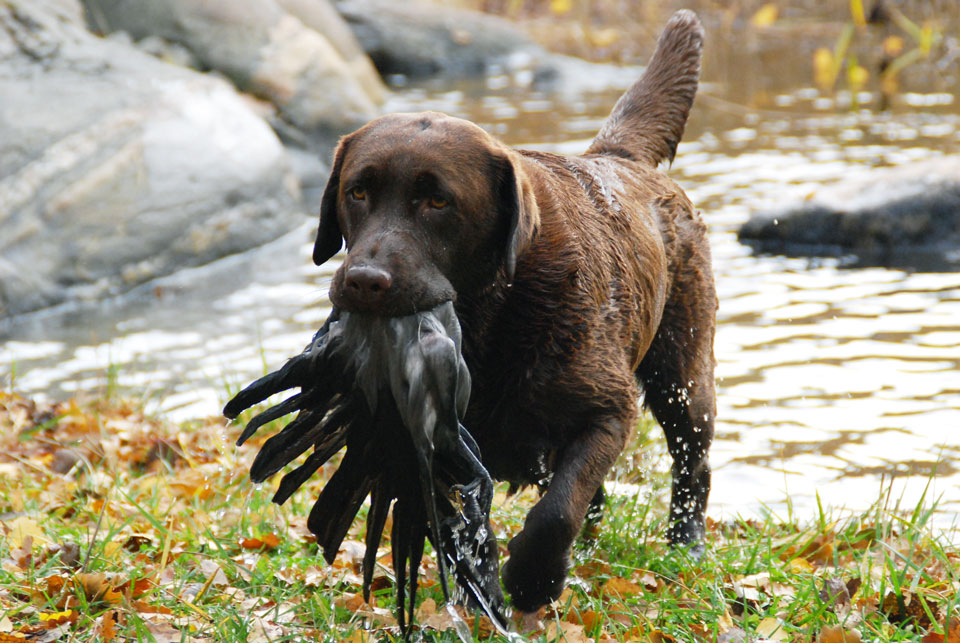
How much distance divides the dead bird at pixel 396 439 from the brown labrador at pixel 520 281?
0.36 feet

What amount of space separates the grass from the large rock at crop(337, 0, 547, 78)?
14676 millimetres

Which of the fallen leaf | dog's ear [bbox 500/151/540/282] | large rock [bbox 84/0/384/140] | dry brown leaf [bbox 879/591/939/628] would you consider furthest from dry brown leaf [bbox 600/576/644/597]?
large rock [bbox 84/0/384/140]

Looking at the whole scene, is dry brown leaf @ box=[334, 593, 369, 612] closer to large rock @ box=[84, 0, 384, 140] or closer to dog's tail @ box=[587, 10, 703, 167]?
dog's tail @ box=[587, 10, 703, 167]

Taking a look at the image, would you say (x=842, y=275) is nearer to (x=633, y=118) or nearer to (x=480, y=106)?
(x=633, y=118)

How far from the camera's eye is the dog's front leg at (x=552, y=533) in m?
3.61

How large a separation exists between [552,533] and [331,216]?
1.38 m

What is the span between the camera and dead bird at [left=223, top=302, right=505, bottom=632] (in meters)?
3.33

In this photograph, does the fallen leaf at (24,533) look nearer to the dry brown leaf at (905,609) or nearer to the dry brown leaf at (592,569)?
the dry brown leaf at (592,569)

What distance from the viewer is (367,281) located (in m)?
3.27

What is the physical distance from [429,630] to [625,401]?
104 cm

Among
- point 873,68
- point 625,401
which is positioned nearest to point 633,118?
point 625,401

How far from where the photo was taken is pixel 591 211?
4203 mm

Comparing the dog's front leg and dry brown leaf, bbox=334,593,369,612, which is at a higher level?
the dog's front leg

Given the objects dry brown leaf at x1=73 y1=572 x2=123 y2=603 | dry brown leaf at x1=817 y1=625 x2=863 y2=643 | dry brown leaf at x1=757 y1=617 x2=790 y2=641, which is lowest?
dry brown leaf at x1=757 y1=617 x2=790 y2=641
